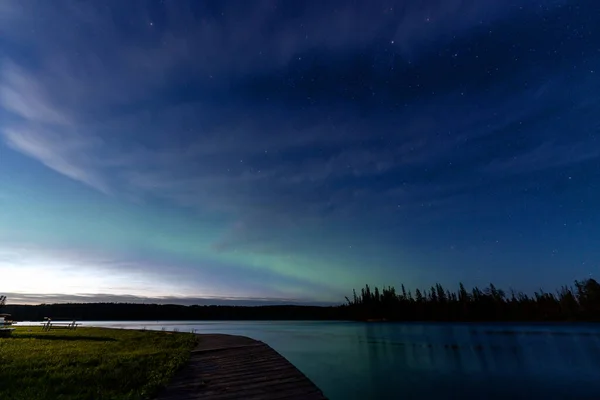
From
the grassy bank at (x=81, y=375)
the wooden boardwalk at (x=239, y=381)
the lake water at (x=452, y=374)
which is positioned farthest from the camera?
the lake water at (x=452, y=374)

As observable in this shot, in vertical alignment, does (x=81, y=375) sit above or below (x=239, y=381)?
above

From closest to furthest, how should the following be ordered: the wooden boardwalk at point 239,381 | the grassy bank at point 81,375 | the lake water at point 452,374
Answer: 1. the grassy bank at point 81,375
2. the wooden boardwalk at point 239,381
3. the lake water at point 452,374

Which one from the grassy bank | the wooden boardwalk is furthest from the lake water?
the grassy bank

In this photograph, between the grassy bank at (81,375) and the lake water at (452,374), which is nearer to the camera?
the grassy bank at (81,375)

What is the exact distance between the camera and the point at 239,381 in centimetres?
1466

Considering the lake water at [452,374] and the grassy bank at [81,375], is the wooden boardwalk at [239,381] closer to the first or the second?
the grassy bank at [81,375]

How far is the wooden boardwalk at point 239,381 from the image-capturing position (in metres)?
12.4

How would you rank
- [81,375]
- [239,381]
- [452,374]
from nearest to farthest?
1. [81,375]
2. [239,381]
3. [452,374]

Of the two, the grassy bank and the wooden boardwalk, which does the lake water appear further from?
the grassy bank

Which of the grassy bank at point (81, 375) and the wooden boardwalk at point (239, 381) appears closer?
the grassy bank at point (81, 375)

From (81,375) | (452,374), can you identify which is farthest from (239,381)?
(452,374)

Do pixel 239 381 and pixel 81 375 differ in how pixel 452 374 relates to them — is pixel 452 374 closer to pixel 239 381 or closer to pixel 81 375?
pixel 239 381

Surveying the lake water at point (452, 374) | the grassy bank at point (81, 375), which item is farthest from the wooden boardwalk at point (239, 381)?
the lake water at point (452, 374)

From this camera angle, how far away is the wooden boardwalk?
40.7ft
